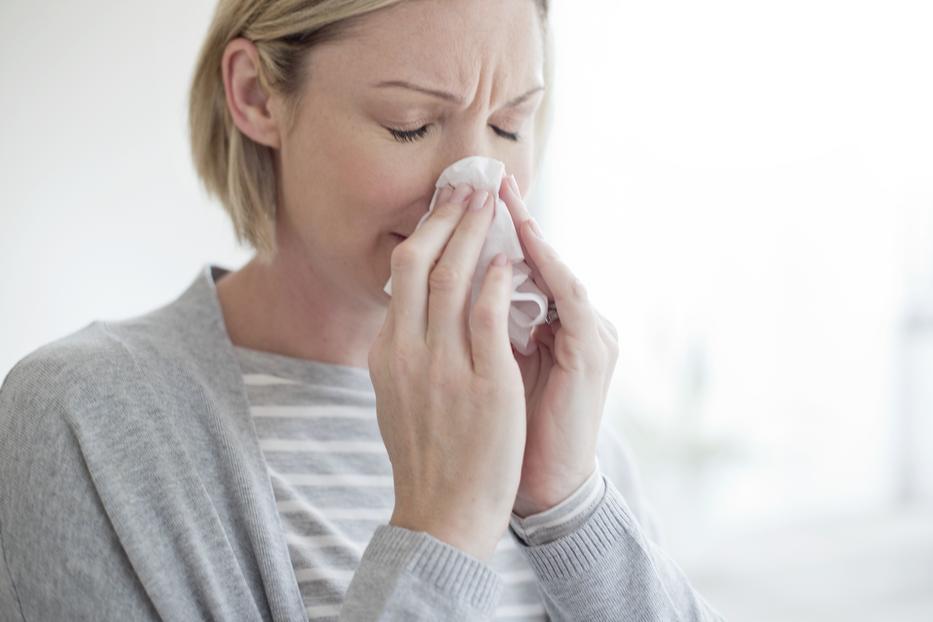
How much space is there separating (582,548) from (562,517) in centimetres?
4

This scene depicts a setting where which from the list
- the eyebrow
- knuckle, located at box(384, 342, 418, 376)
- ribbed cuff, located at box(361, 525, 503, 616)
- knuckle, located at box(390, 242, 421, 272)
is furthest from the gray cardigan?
the eyebrow

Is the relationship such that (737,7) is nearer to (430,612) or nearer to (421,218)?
A: (421,218)

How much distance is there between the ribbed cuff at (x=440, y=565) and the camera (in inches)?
35.3

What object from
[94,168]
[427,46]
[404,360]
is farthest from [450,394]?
[94,168]

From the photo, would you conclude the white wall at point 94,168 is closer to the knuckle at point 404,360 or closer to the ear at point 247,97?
the ear at point 247,97

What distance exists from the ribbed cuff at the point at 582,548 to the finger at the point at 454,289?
0.25 meters

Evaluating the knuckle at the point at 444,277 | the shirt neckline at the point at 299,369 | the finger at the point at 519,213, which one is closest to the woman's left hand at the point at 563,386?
the finger at the point at 519,213

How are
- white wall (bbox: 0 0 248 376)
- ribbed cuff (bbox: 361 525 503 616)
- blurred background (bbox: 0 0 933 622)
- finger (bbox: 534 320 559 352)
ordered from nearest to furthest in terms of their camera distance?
ribbed cuff (bbox: 361 525 503 616) < finger (bbox: 534 320 559 352) < white wall (bbox: 0 0 248 376) < blurred background (bbox: 0 0 933 622)

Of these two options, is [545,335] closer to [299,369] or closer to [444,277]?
[444,277]

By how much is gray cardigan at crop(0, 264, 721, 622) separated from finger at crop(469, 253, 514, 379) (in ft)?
0.59

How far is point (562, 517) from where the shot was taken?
3.50 ft

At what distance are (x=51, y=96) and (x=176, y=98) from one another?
0.24 m

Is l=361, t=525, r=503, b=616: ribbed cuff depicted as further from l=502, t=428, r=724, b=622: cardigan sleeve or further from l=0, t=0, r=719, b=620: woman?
l=502, t=428, r=724, b=622: cardigan sleeve

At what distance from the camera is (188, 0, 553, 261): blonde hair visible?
43.2 inches
